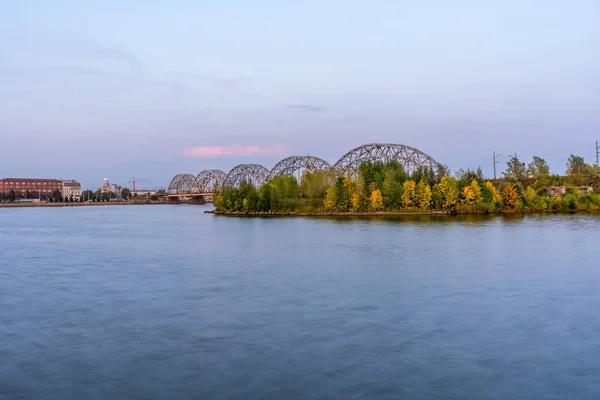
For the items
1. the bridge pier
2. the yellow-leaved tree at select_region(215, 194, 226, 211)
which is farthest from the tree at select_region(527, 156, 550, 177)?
the bridge pier

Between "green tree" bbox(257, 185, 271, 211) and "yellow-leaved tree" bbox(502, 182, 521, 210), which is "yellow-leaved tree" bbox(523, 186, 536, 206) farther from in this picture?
"green tree" bbox(257, 185, 271, 211)

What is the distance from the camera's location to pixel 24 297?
14.8 meters

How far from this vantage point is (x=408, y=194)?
187 feet

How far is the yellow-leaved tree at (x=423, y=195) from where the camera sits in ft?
184

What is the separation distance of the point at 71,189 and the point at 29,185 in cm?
1332

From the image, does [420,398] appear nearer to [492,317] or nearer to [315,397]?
[315,397]

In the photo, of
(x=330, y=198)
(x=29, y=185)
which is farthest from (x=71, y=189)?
(x=330, y=198)

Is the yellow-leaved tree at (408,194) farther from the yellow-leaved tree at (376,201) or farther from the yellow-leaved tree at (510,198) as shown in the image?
the yellow-leaved tree at (510,198)

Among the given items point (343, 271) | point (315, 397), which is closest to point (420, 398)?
point (315, 397)

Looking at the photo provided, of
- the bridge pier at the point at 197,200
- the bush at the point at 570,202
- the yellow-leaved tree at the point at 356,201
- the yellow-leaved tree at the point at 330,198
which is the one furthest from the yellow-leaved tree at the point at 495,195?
the bridge pier at the point at 197,200

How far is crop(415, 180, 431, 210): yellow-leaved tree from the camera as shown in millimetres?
56050

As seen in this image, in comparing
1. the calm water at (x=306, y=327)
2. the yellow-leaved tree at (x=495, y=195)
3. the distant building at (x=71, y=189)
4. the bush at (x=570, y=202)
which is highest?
the distant building at (x=71, y=189)

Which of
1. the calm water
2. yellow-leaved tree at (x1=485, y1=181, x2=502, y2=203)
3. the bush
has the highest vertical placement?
yellow-leaved tree at (x1=485, y1=181, x2=502, y2=203)

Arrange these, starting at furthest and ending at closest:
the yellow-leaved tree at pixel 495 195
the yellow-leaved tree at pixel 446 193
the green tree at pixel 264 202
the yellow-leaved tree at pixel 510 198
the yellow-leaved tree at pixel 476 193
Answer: the green tree at pixel 264 202 → the yellow-leaved tree at pixel 510 198 → the yellow-leaved tree at pixel 495 195 → the yellow-leaved tree at pixel 476 193 → the yellow-leaved tree at pixel 446 193
